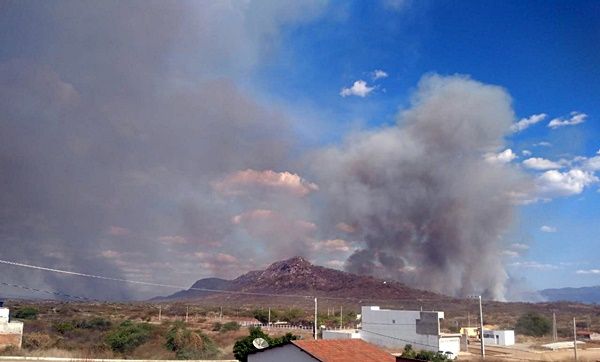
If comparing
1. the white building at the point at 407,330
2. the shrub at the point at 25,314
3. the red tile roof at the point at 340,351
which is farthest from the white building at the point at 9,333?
the white building at the point at 407,330

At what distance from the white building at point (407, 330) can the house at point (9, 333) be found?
44.0 meters

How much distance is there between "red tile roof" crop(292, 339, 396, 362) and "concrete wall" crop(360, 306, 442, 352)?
37.2m

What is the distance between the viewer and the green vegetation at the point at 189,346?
5166cm

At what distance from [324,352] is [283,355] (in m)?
2.67

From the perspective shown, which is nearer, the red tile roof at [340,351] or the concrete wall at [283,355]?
the red tile roof at [340,351]

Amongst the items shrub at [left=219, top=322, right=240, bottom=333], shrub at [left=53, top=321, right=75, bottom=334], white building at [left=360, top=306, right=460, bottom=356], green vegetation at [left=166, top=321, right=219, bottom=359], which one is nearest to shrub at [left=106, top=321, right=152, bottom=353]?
green vegetation at [left=166, top=321, right=219, bottom=359]

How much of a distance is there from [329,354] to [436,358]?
78.7 feet

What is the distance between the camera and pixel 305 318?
108812mm

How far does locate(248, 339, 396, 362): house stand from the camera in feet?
92.8

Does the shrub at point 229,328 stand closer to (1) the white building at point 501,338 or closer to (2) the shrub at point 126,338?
(2) the shrub at point 126,338

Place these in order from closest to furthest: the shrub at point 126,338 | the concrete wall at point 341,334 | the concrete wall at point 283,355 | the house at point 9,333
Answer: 1. the concrete wall at point 283,355
2. the house at point 9,333
3. the shrub at point 126,338
4. the concrete wall at point 341,334

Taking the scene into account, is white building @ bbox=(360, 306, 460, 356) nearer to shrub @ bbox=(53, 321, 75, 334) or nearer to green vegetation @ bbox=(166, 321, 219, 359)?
green vegetation @ bbox=(166, 321, 219, 359)

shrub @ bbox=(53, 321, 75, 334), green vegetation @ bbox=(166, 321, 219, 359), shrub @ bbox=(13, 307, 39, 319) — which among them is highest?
shrub @ bbox=(13, 307, 39, 319)

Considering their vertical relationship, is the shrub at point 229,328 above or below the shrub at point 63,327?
below
